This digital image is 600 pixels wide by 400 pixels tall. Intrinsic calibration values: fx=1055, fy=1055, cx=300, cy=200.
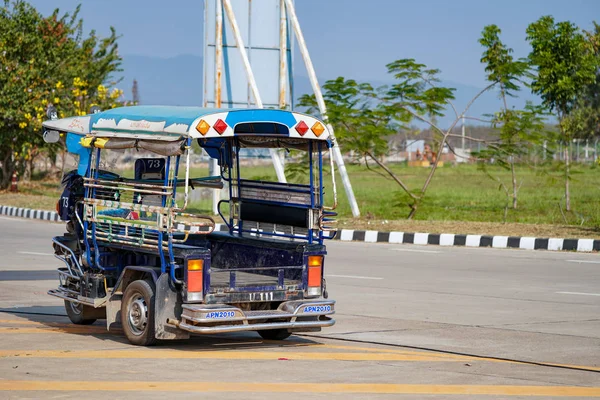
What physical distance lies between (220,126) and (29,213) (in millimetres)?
21786

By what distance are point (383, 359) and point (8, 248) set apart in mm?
12050

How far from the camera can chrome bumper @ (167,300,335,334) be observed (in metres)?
8.28

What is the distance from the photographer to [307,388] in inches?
275

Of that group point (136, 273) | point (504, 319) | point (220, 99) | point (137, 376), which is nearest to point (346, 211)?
point (220, 99)

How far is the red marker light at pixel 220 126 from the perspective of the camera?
8.45m

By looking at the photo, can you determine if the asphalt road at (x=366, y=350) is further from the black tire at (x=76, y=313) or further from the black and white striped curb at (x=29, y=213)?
the black and white striped curb at (x=29, y=213)

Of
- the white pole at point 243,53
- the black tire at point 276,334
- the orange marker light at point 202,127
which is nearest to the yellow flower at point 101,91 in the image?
the white pole at point 243,53

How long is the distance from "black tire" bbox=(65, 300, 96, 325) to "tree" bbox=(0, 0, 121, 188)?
2387cm

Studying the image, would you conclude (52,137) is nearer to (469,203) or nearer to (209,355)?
(209,355)

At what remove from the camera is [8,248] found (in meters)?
18.8

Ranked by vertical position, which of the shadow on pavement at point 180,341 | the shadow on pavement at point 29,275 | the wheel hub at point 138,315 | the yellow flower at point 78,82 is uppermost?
the yellow flower at point 78,82


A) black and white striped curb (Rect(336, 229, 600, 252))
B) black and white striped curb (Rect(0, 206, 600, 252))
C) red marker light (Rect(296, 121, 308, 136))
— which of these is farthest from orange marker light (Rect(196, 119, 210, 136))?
black and white striped curb (Rect(336, 229, 600, 252))

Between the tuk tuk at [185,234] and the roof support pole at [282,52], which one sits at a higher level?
the roof support pole at [282,52]

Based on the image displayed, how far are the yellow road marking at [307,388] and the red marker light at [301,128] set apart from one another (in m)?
2.59
